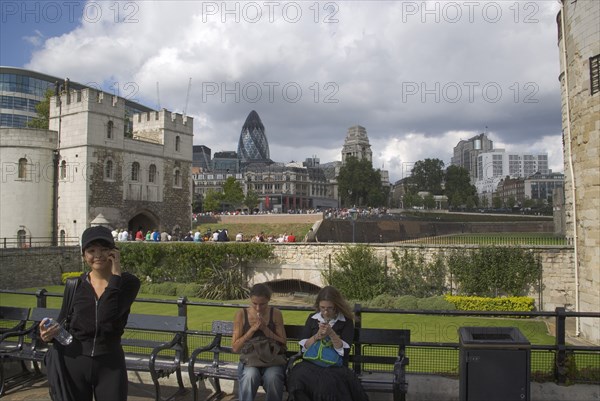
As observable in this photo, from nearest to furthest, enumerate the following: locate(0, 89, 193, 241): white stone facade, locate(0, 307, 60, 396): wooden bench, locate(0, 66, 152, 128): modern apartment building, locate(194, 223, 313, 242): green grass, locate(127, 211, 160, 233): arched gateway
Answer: locate(0, 307, 60, 396): wooden bench < locate(0, 89, 193, 241): white stone facade < locate(127, 211, 160, 233): arched gateway < locate(194, 223, 313, 242): green grass < locate(0, 66, 152, 128): modern apartment building

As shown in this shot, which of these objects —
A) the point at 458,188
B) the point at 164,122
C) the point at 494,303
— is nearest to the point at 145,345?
the point at 494,303

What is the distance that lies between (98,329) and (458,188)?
90036 millimetres

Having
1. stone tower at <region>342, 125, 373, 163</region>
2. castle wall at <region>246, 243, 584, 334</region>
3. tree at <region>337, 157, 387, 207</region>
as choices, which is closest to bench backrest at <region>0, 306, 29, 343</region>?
castle wall at <region>246, 243, 584, 334</region>

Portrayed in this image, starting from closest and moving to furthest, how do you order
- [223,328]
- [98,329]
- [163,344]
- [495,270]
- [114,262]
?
[98,329] → [114,262] → [163,344] → [223,328] → [495,270]

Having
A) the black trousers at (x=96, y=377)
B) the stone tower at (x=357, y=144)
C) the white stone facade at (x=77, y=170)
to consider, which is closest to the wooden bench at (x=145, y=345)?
the black trousers at (x=96, y=377)

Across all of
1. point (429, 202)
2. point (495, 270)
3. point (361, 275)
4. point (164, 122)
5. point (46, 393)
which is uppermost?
point (164, 122)

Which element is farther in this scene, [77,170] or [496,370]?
[77,170]

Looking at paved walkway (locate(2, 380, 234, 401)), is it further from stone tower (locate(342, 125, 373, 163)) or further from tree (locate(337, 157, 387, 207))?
stone tower (locate(342, 125, 373, 163))

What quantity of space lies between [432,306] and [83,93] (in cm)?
2509

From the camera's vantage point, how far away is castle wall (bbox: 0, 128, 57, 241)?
32719 millimetres

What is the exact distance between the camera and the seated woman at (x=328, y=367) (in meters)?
4.87

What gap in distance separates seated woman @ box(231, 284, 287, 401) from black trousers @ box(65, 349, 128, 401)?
1.57 meters

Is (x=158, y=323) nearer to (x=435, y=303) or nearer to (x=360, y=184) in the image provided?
(x=435, y=303)

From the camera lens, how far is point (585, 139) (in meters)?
12.8
